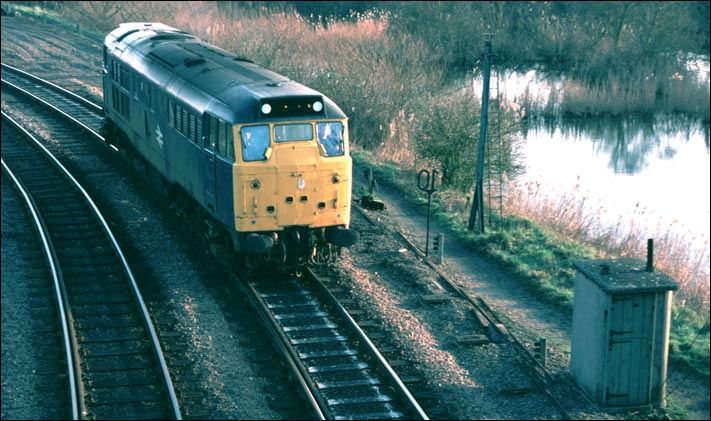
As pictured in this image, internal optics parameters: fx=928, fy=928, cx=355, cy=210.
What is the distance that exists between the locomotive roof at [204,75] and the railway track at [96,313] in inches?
121

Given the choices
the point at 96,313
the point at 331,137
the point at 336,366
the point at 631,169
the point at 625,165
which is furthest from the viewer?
the point at 625,165

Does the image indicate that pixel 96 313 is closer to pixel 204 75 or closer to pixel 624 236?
pixel 204 75

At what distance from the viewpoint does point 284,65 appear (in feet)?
106

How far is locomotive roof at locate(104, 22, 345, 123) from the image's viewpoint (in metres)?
14.6

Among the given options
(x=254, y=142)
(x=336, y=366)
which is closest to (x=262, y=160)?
(x=254, y=142)

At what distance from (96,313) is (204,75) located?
465 cm

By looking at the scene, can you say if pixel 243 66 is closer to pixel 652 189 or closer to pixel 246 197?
pixel 246 197

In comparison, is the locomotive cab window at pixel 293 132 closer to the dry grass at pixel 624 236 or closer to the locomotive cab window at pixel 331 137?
the locomotive cab window at pixel 331 137

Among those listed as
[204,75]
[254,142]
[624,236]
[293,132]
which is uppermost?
[204,75]

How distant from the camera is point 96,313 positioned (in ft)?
46.7

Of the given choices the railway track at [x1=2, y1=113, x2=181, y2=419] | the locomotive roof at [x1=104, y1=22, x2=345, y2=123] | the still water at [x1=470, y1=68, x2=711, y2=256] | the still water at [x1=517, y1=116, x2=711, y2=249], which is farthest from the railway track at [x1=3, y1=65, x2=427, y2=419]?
the still water at [x1=517, y1=116, x2=711, y2=249]

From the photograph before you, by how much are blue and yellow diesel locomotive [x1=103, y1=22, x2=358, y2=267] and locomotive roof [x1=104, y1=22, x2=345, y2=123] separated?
23mm

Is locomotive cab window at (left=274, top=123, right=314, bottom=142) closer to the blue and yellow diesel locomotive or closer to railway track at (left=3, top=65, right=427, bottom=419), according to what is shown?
the blue and yellow diesel locomotive

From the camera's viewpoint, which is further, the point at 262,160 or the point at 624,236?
the point at 624,236
